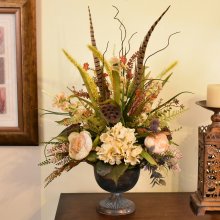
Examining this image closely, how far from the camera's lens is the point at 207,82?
1584 millimetres

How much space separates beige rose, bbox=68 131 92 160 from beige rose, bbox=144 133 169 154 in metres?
0.19

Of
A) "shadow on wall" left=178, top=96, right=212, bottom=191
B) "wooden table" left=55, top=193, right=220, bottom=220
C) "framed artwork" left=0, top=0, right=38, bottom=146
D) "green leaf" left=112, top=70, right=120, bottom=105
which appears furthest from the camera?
"shadow on wall" left=178, top=96, right=212, bottom=191

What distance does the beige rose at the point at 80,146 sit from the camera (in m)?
1.18

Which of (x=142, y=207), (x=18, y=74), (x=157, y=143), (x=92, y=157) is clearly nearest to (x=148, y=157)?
(x=157, y=143)

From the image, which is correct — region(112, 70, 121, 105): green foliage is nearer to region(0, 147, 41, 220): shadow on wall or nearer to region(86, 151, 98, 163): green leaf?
region(86, 151, 98, 163): green leaf

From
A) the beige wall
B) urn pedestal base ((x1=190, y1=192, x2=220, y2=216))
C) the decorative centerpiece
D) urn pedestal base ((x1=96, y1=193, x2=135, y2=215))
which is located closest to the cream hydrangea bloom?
the decorative centerpiece

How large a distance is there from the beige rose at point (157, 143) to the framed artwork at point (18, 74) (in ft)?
1.85

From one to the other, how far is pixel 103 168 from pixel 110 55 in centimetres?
53

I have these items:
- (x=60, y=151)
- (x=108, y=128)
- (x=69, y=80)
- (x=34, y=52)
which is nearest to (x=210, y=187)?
(x=108, y=128)

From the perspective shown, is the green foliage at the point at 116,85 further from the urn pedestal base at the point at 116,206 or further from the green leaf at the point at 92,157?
the urn pedestal base at the point at 116,206

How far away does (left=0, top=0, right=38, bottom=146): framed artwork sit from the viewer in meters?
1.49

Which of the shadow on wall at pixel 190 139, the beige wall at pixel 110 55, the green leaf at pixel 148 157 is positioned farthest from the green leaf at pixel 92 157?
the shadow on wall at pixel 190 139

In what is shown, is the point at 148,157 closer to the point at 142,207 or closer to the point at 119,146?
the point at 119,146

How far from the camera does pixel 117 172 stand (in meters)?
1.20
